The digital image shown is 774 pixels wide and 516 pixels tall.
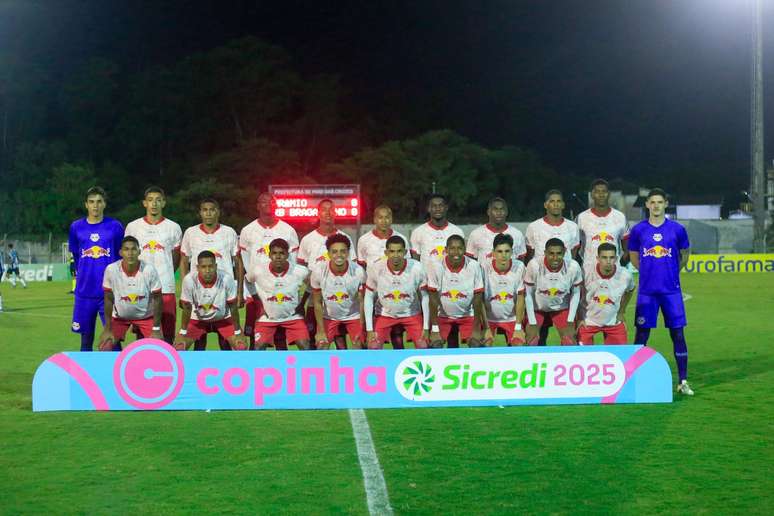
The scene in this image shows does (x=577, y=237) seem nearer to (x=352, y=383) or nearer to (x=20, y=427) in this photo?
(x=352, y=383)

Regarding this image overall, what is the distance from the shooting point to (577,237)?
10.2 metres

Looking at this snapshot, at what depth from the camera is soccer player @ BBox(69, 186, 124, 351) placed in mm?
9344

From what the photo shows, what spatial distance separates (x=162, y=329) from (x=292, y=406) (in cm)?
242

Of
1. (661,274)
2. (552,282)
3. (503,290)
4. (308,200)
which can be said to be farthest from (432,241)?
(308,200)

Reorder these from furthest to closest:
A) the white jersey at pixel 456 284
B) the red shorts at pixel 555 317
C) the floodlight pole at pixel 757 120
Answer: the floodlight pole at pixel 757 120
the red shorts at pixel 555 317
the white jersey at pixel 456 284

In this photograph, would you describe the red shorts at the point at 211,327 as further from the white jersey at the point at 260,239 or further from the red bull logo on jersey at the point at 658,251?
the red bull logo on jersey at the point at 658,251

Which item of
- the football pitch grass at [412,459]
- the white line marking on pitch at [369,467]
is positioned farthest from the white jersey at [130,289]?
the white line marking on pitch at [369,467]

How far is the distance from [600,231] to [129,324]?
4914 mm

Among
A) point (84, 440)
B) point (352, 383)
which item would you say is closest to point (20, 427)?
point (84, 440)

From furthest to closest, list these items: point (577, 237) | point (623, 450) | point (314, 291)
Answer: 1. point (577, 237)
2. point (314, 291)
3. point (623, 450)

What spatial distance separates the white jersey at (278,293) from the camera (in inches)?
369

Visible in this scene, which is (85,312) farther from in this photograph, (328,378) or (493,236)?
(493,236)

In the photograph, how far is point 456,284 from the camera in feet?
30.8

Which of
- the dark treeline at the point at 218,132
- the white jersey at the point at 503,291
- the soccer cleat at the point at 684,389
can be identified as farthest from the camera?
the dark treeline at the point at 218,132
